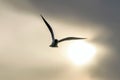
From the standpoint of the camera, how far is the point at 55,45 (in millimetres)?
31781
